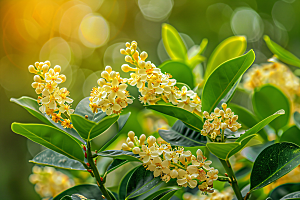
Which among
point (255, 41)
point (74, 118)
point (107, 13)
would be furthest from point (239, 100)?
point (107, 13)

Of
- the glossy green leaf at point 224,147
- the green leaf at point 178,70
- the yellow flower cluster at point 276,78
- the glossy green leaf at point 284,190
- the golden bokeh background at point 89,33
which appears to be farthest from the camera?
the golden bokeh background at point 89,33

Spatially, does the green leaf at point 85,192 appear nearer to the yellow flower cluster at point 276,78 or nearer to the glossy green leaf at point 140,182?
the glossy green leaf at point 140,182

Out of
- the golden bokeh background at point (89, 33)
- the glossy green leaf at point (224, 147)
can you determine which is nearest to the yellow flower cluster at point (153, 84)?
the glossy green leaf at point (224, 147)

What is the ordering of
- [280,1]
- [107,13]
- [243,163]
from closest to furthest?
[243,163] → [280,1] → [107,13]

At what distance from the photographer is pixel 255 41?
3750mm

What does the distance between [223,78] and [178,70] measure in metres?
0.28

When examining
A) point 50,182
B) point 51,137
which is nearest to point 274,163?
point 51,137

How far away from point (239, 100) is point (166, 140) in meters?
2.44

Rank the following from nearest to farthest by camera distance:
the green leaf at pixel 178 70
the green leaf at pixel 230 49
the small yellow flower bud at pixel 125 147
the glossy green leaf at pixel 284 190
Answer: the small yellow flower bud at pixel 125 147, the glossy green leaf at pixel 284 190, the green leaf at pixel 178 70, the green leaf at pixel 230 49

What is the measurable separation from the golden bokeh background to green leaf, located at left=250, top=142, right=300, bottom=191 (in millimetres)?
2023

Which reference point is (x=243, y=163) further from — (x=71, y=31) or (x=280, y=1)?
(x=71, y=31)

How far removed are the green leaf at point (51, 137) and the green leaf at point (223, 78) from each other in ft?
1.23

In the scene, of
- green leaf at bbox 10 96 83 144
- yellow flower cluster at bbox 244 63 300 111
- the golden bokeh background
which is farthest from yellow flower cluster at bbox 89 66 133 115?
the golden bokeh background

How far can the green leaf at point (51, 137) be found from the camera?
0.56 m
